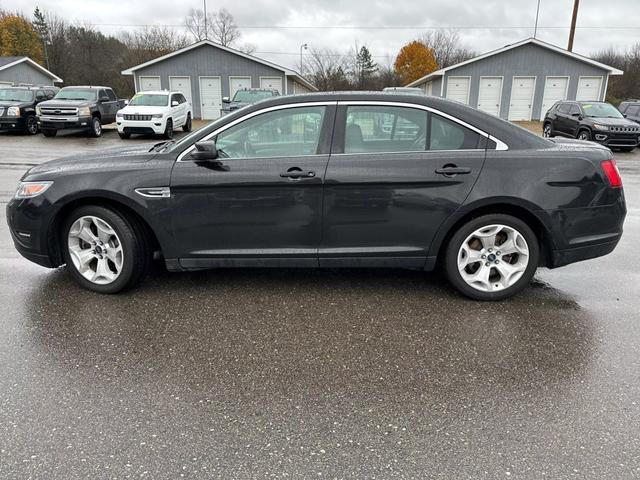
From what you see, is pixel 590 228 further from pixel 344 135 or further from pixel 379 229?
pixel 344 135

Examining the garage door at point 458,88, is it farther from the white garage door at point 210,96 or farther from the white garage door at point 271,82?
the white garage door at point 210,96

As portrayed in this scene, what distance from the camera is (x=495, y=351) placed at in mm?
3273

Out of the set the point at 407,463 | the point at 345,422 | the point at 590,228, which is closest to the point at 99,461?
the point at 345,422

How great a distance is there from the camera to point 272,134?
12.9 ft

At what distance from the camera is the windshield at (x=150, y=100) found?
753 inches

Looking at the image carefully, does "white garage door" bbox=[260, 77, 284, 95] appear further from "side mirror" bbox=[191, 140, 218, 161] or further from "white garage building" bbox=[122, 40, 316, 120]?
"side mirror" bbox=[191, 140, 218, 161]

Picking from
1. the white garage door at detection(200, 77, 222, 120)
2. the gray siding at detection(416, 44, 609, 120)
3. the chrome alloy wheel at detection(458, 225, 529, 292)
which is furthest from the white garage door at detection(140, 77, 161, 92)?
the chrome alloy wheel at detection(458, 225, 529, 292)

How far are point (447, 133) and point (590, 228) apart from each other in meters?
1.38

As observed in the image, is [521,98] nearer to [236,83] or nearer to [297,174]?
[236,83]

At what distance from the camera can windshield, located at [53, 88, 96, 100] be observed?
19.2 meters

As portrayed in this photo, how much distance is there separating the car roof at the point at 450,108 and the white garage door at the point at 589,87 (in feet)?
104

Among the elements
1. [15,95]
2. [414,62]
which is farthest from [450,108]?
[414,62]

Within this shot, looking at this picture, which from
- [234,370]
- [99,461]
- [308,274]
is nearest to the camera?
[99,461]

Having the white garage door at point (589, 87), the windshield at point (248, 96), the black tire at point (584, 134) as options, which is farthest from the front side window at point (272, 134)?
the white garage door at point (589, 87)
